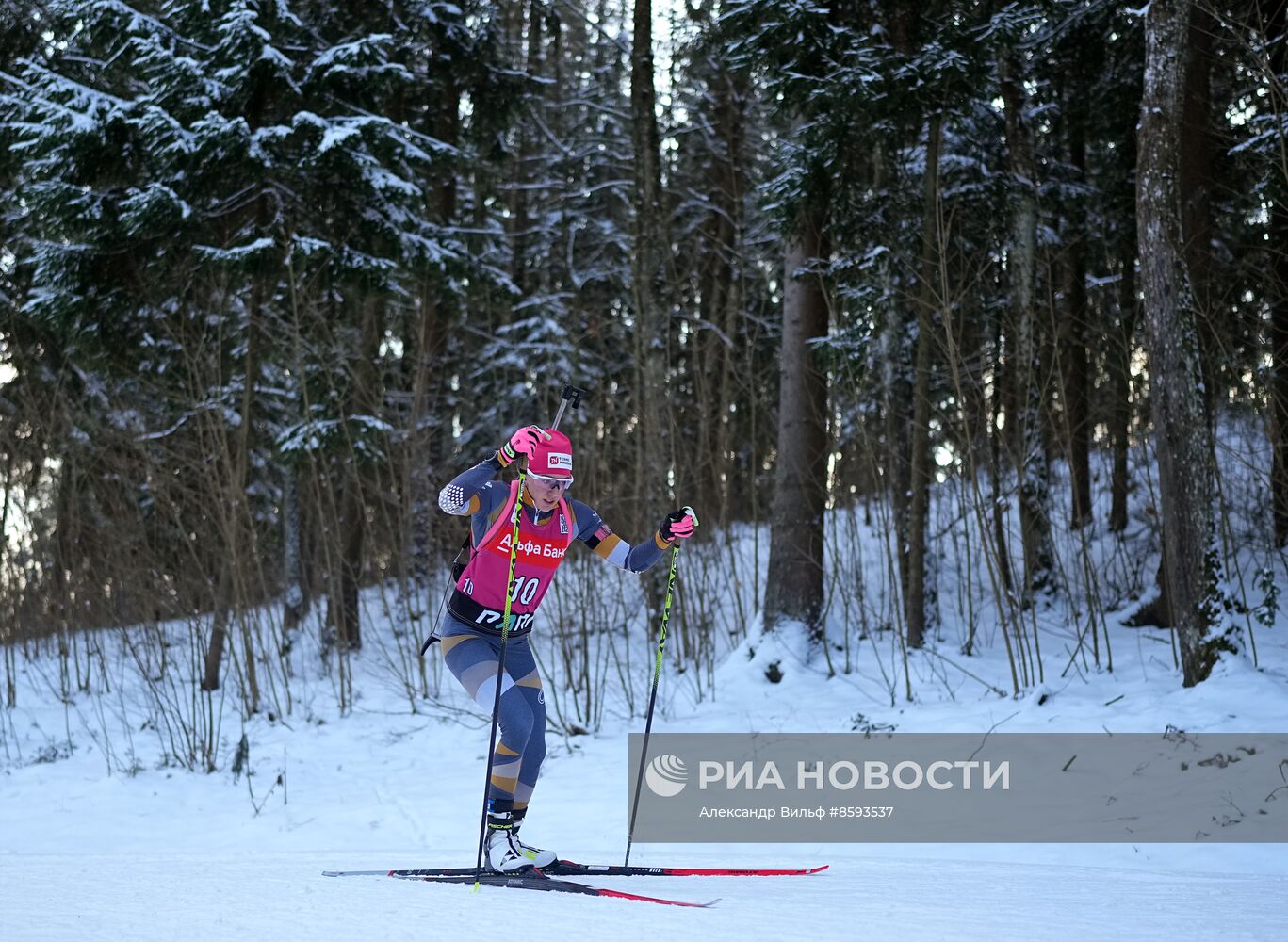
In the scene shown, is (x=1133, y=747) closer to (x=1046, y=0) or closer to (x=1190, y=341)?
(x=1190, y=341)

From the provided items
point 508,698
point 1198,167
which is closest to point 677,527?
point 508,698

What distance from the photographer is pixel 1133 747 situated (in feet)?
22.9

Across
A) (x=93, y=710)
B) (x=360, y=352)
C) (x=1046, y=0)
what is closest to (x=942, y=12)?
(x=1046, y=0)

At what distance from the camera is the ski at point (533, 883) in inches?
179

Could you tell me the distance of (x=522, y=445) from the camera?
502 cm

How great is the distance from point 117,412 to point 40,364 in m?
4.01

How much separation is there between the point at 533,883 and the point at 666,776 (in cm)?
306

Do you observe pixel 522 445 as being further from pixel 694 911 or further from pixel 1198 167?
pixel 1198 167

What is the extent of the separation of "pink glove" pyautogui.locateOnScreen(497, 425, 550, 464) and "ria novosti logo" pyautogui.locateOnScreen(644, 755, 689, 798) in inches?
135

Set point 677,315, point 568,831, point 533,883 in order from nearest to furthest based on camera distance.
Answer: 1. point 533,883
2. point 568,831
3. point 677,315

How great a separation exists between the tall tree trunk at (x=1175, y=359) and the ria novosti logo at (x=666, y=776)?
3.76 m

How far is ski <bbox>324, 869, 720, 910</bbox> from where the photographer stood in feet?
14.9

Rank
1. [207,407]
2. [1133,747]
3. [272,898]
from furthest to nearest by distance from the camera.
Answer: [207,407] → [1133,747] → [272,898]

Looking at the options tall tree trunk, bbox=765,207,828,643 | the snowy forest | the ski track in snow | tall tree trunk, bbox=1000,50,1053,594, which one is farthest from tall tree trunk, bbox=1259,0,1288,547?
the ski track in snow
